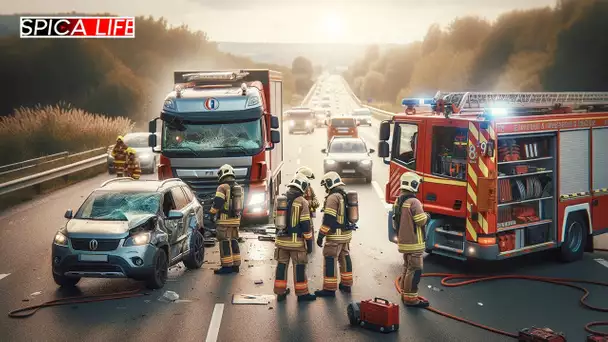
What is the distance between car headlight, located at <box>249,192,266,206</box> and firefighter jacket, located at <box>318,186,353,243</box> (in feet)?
21.8

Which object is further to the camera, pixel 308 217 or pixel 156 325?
pixel 308 217

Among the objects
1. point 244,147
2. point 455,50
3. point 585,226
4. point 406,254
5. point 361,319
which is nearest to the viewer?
point 361,319

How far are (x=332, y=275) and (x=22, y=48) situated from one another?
2665 inches

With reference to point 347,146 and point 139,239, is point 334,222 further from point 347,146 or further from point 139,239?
point 347,146

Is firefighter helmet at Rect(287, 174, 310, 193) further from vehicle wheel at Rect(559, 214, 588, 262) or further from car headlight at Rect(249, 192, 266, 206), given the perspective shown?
car headlight at Rect(249, 192, 266, 206)

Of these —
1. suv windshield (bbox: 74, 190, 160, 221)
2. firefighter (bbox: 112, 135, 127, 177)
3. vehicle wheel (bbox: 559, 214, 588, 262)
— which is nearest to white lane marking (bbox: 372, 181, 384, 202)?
firefighter (bbox: 112, 135, 127, 177)

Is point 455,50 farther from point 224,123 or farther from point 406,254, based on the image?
point 406,254

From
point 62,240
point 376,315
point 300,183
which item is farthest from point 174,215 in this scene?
point 376,315

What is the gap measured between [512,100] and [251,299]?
632 cm

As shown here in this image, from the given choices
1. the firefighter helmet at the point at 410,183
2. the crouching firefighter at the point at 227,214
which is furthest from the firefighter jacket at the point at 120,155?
the firefighter helmet at the point at 410,183

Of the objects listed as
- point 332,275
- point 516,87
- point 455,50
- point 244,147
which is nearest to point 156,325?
point 332,275

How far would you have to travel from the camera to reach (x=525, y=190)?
14.7 metres

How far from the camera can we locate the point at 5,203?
81.6ft

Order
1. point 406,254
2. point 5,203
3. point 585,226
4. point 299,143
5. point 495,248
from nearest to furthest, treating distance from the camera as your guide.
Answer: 1. point 406,254
2. point 495,248
3. point 585,226
4. point 5,203
5. point 299,143
